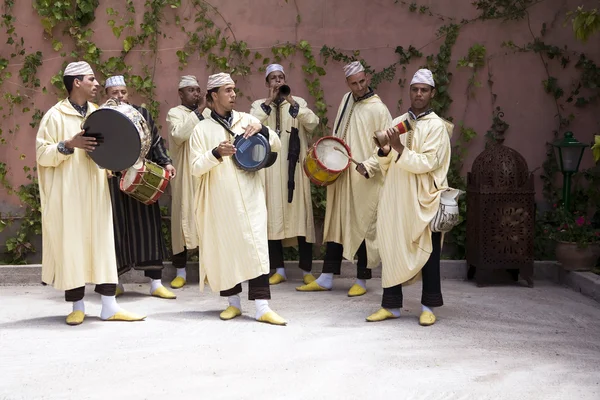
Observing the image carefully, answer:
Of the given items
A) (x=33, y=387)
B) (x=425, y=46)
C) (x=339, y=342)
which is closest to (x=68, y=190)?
(x=33, y=387)

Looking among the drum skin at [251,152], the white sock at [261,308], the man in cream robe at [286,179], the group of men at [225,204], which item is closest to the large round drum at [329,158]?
the man in cream robe at [286,179]

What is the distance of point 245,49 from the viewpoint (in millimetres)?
8375

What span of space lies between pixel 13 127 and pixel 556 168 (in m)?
5.20

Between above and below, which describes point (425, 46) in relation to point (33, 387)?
above

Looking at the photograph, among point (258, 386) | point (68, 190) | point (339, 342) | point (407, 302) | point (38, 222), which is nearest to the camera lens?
point (258, 386)

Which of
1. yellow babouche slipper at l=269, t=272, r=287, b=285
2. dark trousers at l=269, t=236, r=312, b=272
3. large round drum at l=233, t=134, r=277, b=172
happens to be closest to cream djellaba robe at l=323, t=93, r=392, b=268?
dark trousers at l=269, t=236, r=312, b=272

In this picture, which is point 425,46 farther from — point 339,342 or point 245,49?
point 339,342

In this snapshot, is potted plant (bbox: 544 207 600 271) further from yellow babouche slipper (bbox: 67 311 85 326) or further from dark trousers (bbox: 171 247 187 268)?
yellow babouche slipper (bbox: 67 311 85 326)

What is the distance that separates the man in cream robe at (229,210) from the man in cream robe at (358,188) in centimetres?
115

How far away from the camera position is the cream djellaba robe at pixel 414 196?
5938 mm

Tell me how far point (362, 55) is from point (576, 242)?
2.64m

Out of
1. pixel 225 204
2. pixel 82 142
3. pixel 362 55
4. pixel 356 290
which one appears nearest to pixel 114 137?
pixel 82 142

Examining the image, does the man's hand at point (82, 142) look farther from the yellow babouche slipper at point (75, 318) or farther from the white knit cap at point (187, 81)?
the white knit cap at point (187, 81)

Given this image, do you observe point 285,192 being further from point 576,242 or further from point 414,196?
point 576,242
